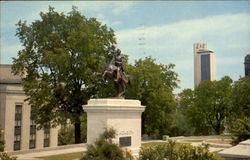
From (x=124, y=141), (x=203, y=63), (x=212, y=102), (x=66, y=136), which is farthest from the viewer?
(x=203, y=63)

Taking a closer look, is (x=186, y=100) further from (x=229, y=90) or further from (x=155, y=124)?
(x=155, y=124)

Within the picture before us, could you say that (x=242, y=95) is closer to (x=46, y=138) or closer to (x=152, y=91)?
(x=152, y=91)

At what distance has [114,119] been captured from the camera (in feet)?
60.3

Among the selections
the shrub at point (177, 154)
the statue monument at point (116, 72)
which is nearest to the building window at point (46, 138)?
the statue monument at point (116, 72)

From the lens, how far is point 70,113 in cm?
3134

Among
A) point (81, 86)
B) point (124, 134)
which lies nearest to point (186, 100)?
point (81, 86)

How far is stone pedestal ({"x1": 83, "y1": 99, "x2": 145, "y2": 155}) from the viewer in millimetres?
18084

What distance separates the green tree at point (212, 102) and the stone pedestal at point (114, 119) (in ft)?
117

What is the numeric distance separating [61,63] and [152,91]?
50.9ft

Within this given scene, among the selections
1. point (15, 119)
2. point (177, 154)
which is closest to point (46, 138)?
point (15, 119)

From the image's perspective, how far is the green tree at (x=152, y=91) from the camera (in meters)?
40.7

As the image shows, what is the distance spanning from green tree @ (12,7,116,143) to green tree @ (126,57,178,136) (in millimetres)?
8410

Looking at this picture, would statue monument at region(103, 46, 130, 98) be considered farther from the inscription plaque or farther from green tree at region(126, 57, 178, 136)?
green tree at region(126, 57, 178, 136)

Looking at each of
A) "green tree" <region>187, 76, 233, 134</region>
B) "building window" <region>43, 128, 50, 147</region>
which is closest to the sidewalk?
"green tree" <region>187, 76, 233, 134</region>
